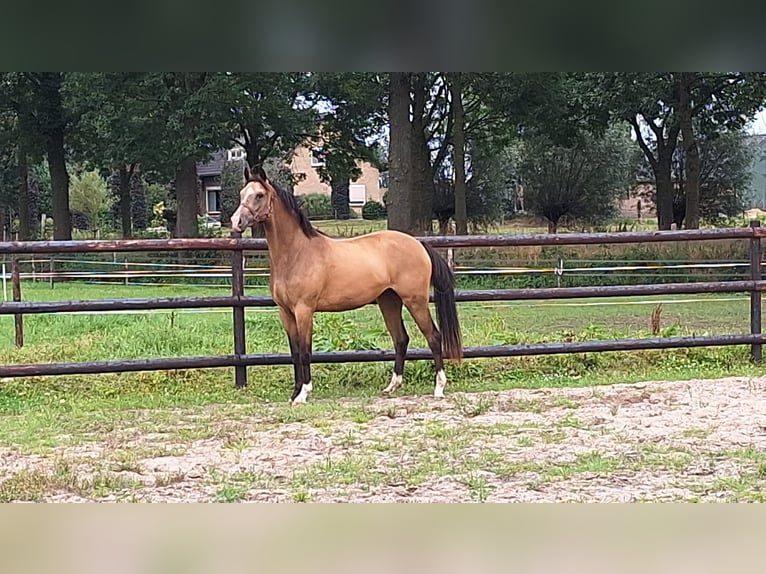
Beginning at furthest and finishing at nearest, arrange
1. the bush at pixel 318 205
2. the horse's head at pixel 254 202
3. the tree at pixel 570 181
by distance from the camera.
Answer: the bush at pixel 318 205, the tree at pixel 570 181, the horse's head at pixel 254 202

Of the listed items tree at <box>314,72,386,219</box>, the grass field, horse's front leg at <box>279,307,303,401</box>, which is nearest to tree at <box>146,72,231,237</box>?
tree at <box>314,72,386,219</box>

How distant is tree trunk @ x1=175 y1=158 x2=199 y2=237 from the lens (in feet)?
64.9

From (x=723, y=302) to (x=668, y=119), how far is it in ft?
33.9

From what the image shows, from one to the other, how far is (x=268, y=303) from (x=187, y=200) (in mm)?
15697

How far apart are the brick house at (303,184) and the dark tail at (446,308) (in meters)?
24.3

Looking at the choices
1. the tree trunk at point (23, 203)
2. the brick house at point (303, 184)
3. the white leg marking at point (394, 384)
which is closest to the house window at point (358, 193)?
the brick house at point (303, 184)

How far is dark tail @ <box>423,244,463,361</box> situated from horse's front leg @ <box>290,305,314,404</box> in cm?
89

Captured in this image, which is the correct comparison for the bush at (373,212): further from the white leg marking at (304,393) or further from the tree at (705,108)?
the white leg marking at (304,393)

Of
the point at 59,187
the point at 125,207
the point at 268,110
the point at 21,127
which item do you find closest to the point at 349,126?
A: the point at 268,110

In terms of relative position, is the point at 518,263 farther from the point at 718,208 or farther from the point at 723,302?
the point at 718,208

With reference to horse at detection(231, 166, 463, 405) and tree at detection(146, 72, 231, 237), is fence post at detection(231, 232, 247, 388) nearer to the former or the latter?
horse at detection(231, 166, 463, 405)

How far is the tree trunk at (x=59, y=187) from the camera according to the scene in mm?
21547

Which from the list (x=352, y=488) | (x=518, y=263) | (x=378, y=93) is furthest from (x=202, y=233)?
(x=352, y=488)

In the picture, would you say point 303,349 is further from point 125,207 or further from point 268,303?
point 125,207
